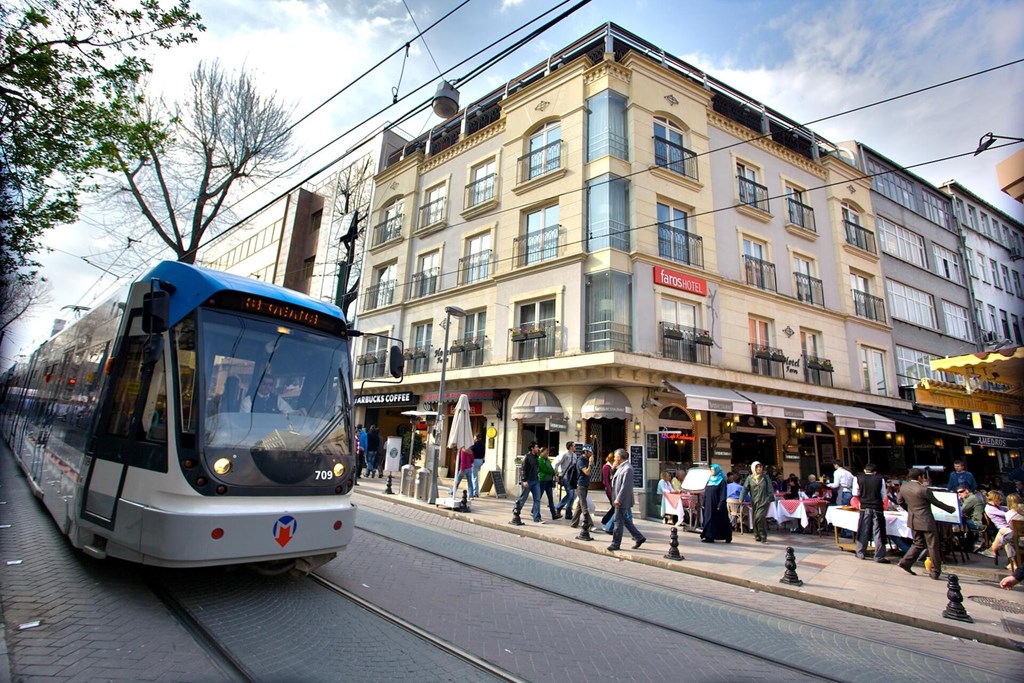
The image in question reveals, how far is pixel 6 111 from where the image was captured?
25.8 ft

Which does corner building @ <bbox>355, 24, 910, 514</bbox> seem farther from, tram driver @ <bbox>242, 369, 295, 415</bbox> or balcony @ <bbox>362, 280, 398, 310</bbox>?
tram driver @ <bbox>242, 369, 295, 415</bbox>

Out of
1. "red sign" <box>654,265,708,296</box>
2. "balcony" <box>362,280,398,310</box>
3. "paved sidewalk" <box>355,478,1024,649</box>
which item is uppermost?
"balcony" <box>362,280,398,310</box>

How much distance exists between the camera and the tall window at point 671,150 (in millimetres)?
17656

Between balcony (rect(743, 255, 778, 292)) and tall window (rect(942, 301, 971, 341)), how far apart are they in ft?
46.7

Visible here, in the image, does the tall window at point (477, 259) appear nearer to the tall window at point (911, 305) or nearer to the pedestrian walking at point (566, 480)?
the pedestrian walking at point (566, 480)

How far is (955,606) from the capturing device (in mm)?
5871

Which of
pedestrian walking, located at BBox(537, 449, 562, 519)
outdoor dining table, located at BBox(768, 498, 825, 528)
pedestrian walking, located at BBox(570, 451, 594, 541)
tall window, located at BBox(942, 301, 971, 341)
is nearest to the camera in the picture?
pedestrian walking, located at BBox(570, 451, 594, 541)

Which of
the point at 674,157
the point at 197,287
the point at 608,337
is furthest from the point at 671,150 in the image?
the point at 197,287

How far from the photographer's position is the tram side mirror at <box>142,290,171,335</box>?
436 cm

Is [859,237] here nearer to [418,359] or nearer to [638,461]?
[638,461]

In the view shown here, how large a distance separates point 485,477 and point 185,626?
525 inches

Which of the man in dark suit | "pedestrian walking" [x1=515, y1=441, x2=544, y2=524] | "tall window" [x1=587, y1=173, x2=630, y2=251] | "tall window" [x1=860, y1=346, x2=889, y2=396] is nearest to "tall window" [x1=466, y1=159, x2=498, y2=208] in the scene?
"tall window" [x1=587, y1=173, x2=630, y2=251]

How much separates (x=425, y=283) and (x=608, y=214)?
9500 millimetres

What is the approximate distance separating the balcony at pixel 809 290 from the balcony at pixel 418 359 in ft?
51.5
